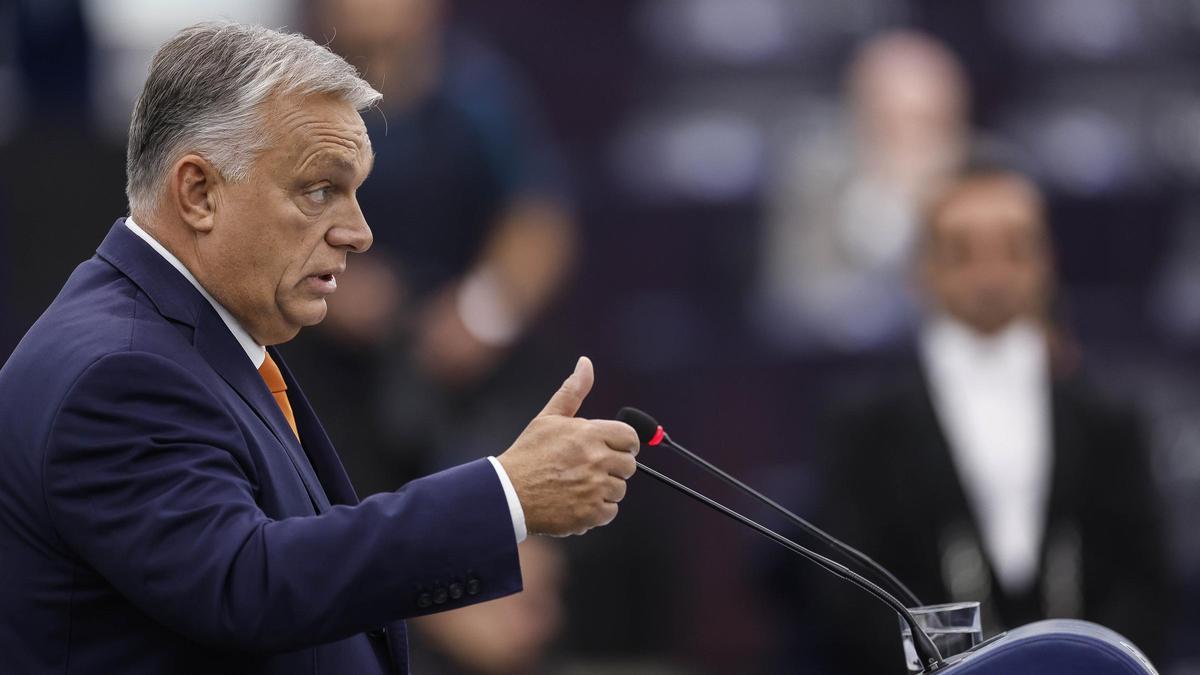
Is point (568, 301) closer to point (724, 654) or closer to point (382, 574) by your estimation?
point (724, 654)

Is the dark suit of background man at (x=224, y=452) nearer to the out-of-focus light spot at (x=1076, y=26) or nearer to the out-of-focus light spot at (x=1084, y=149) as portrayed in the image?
the out-of-focus light spot at (x=1084, y=149)

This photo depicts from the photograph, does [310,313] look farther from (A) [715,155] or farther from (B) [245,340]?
(A) [715,155]

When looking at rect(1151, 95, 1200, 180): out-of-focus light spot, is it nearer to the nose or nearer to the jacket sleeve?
the nose

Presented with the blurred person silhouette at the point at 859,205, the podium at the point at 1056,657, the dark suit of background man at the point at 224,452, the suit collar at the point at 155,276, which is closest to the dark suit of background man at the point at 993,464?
the blurred person silhouette at the point at 859,205

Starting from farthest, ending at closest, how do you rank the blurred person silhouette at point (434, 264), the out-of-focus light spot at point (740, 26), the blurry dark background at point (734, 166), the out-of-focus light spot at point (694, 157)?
the out-of-focus light spot at point (740, 26) < the out-of-focus light spot at point (694, 157) < the blurry dark background at point (734, 166) < the blurred person silhouette at point (434, 264)

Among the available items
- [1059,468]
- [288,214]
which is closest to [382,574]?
[288,214]

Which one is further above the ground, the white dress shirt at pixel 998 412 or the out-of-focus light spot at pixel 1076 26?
the out-of-focus light spot at pixel 1076 26

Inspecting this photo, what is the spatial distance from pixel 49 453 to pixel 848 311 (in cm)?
371

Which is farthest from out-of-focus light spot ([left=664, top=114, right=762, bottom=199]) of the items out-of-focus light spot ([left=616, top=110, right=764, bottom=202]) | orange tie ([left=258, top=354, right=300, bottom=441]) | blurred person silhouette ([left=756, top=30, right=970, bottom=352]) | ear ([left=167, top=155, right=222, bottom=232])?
ear ([left=167, top=155, right=222, bottom=232])

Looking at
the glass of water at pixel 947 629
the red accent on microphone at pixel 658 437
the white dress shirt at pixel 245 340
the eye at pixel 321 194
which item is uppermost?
the eye at pixel 321 194

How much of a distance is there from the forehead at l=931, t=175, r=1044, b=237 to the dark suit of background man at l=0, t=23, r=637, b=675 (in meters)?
2.03

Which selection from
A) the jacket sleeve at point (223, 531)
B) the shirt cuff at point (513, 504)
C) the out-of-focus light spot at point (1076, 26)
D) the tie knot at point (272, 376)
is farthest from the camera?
the out-of-focus light spot at point (1076, 26)

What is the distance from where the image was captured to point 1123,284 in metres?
5.46

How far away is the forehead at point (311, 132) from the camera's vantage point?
196 centimetres
